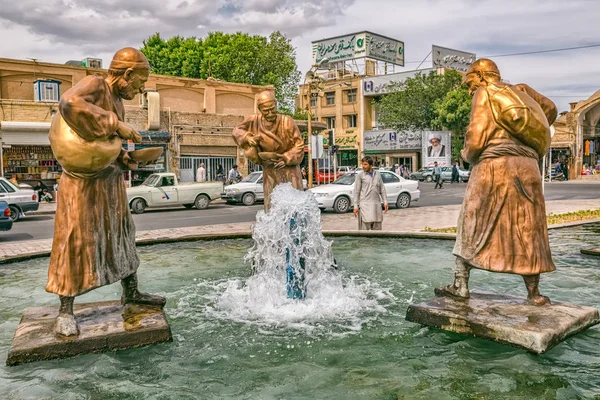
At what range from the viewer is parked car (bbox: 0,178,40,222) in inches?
623

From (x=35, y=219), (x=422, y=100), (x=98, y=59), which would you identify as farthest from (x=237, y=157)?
(x=422, y=100)

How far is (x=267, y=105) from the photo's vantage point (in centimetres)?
582

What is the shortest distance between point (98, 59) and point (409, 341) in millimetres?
29805

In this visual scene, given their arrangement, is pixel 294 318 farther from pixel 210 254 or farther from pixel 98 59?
pixel 98 59

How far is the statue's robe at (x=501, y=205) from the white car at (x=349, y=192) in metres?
13.2

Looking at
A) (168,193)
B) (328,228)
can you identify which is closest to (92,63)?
(168,193)

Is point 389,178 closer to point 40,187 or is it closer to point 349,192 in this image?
point 349,192

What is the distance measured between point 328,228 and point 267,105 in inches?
278

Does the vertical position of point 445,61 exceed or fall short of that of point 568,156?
it exceeds it

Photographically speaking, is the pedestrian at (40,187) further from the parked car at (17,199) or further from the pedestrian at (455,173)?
the pedestrian at (455,173)

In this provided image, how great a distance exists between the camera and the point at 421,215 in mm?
15695

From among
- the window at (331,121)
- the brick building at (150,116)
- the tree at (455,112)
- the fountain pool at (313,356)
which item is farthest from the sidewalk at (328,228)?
the window at (331,121)

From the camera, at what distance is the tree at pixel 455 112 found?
A: 40625 millimetres

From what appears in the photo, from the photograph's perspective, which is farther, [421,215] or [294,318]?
[421,215]
